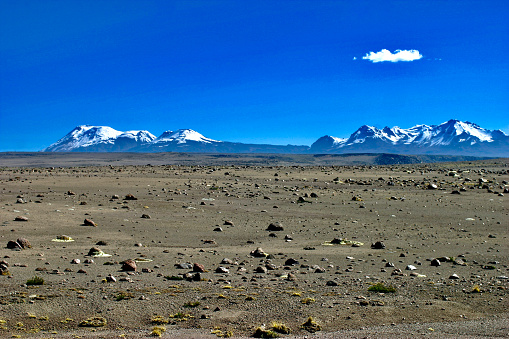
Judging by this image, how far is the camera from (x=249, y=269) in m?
9.59

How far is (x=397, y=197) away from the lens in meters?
22.7

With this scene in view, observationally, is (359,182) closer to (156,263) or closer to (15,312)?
(156,263)

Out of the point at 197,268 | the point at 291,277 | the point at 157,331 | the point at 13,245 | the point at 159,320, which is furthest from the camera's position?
the point at 13,245

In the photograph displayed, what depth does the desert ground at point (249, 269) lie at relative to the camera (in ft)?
21.5

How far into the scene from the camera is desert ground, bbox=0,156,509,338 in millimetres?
6551

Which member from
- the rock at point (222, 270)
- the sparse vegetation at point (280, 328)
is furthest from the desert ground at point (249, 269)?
the rock at point (222, 270)

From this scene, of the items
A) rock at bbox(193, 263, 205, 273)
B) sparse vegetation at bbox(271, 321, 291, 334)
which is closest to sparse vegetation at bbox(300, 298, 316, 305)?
sparse vegetation at bbox(271, 321, 291, 334)

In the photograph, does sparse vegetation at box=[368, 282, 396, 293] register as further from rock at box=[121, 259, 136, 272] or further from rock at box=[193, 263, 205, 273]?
rock at box=[121, 259, 136, 272]

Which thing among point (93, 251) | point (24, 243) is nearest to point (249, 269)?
point (93, 251)

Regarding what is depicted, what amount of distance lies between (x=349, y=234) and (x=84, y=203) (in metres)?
10.5

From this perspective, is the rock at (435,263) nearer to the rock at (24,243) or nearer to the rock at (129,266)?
the rock at (129,266)

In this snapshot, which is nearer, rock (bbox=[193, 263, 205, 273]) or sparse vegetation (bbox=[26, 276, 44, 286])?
sparse vegetation (bbox=[26, 276, 44, 286])

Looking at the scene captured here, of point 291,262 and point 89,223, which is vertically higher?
point 89,223

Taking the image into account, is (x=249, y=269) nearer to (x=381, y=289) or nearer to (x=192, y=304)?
(x=192, y=304)
